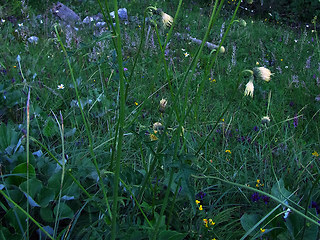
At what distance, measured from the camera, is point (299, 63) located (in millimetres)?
3348

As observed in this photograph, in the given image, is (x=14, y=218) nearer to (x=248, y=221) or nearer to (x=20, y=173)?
(x=20, y=173)

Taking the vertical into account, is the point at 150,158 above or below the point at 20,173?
above

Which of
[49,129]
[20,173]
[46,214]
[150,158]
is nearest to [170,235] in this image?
[150,158]

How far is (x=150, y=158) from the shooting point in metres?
1.23

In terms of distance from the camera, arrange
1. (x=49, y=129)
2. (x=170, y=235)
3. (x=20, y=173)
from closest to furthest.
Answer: (x=170, y=235) < (x=20, y=173) < (x=49, y=129)

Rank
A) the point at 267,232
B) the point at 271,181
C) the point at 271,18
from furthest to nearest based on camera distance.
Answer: the point at 271,18 < the point at 271,181 < the point at 267,232

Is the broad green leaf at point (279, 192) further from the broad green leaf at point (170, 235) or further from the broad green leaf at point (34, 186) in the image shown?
the broad green leaf at point (34, 186)

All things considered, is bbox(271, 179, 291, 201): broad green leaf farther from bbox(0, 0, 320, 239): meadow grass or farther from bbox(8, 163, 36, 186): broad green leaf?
bbox(8, 163, 36, 186): broad green leaf

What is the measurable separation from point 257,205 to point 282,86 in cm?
157

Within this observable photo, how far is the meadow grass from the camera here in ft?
3.00

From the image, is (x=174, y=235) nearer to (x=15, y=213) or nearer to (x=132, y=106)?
(x=15, y=213)

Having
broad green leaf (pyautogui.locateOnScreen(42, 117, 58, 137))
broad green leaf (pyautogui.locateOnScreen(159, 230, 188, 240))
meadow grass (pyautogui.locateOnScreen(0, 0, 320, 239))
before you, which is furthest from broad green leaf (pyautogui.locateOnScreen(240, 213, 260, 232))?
broad green leaf (pyautogui.locateOnScreen(42, 117, 58, 137))

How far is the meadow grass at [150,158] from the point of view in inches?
36.0

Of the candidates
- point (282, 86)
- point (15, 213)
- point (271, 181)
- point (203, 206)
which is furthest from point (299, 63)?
point (15, 213)
